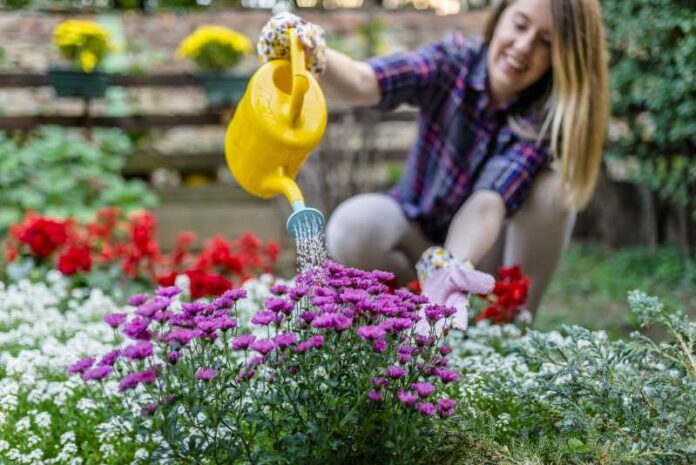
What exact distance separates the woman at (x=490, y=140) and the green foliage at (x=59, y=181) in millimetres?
2394

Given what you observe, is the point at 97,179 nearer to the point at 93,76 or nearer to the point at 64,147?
the point at 64,147

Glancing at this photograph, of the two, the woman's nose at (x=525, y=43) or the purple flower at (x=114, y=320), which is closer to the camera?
the purple flower at (x=114, y=320)

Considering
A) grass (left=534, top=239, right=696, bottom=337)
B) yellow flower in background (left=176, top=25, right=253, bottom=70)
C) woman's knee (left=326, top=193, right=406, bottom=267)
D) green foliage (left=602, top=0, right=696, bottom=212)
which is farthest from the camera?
yellow flower in background (left=176, top=25, right=253, bottom=70)

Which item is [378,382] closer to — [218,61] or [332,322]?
Result: [332,322]

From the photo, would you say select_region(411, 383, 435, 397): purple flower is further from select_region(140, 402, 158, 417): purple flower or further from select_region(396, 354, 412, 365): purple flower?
select_region(140, 402, 158, 417): purple flower

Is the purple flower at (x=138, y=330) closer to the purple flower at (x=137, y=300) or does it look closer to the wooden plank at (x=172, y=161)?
the purple flower at (x=137, y=300)

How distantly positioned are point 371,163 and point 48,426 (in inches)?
130

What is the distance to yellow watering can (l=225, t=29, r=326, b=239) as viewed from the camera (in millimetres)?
1646

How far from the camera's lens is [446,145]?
8.52 feet

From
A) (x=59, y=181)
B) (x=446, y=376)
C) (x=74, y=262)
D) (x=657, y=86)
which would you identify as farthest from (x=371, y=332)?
(x=59, y=181)

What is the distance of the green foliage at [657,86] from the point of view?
3789 millimetres

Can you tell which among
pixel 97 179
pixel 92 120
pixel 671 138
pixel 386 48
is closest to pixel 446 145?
pixel 671 138

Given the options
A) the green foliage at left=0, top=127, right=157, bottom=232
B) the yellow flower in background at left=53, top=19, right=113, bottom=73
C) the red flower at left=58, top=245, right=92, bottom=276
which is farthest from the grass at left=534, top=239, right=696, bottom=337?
the yellow flower in background at left=53, top=19, right=113, bottom=73

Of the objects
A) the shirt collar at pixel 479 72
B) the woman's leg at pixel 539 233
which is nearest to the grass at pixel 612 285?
the woman's leg at pixel 539 233
